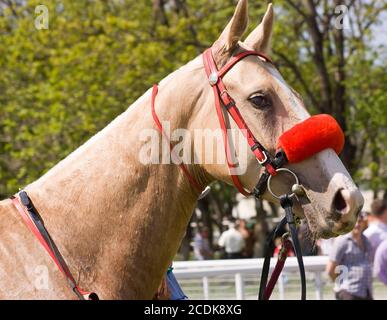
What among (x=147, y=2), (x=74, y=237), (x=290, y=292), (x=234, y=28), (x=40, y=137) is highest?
(x=147, y=2)

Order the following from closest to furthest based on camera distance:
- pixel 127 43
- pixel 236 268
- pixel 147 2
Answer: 1. pixel 236 268
2. pixel 127 43
3. pixel 147 2

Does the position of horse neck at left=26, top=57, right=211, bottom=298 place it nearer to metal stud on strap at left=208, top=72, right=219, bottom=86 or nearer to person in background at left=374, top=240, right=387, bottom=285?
metal stud on strap at left=208, top=72, right=219, bottom=86

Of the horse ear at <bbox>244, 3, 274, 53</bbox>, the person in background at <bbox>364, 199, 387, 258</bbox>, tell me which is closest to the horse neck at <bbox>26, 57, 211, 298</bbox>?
the horse ear at <bbox>244, 3, 274, 53</bbox>

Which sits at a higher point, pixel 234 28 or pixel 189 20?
pixel 189 20

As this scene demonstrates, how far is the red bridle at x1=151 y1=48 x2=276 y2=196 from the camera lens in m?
3.42

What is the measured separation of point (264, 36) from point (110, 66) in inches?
571

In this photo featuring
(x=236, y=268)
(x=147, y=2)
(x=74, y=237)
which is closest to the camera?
(x=74, y=237)

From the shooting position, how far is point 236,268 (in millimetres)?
8969

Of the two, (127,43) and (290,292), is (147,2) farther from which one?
(290,292)

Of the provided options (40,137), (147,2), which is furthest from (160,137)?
(147,2)

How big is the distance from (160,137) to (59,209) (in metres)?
0.55

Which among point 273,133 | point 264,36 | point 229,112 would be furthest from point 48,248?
point 264,36

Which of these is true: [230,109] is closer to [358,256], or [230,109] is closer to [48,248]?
[48,248]

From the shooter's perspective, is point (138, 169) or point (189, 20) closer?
point (138, 169)
